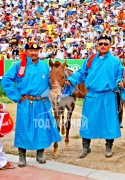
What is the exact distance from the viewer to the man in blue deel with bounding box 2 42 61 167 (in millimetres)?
6555

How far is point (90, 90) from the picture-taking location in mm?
7039

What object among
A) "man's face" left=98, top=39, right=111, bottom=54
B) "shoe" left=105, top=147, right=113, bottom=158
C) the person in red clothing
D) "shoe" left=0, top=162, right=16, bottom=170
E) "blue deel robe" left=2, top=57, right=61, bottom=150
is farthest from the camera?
the person in red clothing

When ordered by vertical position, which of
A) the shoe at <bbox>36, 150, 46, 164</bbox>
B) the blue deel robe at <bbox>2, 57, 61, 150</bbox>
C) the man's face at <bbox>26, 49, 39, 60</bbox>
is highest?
the man's face at <bbox>26, 49, 39, 60</bbox>

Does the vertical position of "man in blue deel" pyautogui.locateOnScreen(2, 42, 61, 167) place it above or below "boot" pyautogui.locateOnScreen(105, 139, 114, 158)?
above

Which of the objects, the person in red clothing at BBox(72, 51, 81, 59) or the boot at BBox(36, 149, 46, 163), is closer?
the boot at BBox(36, 149, 46, 163)

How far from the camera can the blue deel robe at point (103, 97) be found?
268 inches

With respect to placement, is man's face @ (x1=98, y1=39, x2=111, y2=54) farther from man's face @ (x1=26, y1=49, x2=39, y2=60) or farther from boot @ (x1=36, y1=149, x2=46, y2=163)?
boot @ (x1=36, y1=149, x2=46, y2=163)

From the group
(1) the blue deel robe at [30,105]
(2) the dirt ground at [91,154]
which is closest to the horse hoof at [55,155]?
(2) the dirt ground at [91,154]

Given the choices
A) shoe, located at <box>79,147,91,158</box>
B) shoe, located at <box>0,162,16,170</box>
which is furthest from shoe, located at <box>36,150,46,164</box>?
shoe, located at <box>79,147,91,158</box>

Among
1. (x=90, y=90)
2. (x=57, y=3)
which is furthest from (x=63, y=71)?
(x=57, y=3)

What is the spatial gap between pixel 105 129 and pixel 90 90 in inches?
27.6

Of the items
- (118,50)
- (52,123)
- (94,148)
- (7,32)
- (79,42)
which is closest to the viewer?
(52,123)

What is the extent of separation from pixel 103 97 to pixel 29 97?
1236mm

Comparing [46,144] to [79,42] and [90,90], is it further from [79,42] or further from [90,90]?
[79,42]
